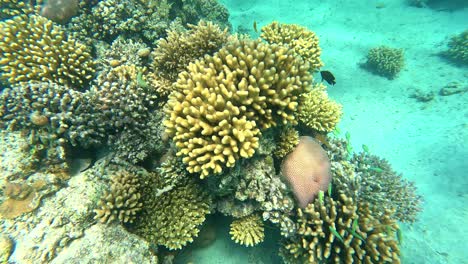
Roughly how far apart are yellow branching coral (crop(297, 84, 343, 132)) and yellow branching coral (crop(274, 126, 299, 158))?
70 centimetres

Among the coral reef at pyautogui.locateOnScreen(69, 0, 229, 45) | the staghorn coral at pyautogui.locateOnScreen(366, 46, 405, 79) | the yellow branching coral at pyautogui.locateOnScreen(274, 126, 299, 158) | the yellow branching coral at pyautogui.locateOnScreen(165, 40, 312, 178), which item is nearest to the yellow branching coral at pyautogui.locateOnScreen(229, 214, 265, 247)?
the yellow branching coral at pyautogui.locateOnScreen(274, 126, 299, 158)

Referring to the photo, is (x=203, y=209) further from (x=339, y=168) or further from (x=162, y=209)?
(x=339, y=168)

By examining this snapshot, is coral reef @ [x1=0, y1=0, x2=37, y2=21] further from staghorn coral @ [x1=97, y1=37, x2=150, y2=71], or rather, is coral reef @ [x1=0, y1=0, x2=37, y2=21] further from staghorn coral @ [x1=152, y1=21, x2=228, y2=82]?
staghorn coral @ [x1=152, y1=21, x2=228, y2=82]

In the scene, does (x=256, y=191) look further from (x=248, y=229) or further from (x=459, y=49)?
(x=459, y=49)

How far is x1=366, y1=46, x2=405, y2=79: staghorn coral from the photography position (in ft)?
34.3

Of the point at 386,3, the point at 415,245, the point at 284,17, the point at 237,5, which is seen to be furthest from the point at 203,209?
the point at 386,3

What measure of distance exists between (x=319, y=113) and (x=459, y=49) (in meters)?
11.4

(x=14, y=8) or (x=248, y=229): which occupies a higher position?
(x=14, y=8)

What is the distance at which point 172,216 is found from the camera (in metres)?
3.92

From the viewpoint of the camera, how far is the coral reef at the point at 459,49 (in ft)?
35.7

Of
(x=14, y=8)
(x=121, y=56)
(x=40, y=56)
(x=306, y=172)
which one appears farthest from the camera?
(x=14, y=8)

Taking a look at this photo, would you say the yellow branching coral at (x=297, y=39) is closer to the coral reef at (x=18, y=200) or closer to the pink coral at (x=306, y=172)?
the pink coral at (x=306, y=172)

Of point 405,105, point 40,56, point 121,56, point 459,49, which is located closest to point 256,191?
point 121,56

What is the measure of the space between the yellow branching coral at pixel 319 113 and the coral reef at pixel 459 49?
35.1ft
